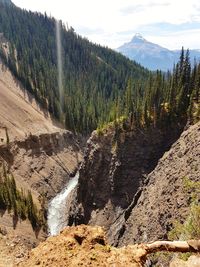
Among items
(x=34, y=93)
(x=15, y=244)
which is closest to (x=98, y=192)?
(x=15, y=244)

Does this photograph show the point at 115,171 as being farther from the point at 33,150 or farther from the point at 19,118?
the point at 19,118

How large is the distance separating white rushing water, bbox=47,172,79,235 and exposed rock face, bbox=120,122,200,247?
A: 32717 mm

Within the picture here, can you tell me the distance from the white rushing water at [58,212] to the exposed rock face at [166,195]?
107ft

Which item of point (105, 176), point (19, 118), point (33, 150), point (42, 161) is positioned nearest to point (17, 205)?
point (105, 176)

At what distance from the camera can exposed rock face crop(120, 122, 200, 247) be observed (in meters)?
49.3

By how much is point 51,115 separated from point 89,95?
32747mm

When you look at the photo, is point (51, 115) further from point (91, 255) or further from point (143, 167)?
point (91, 255)

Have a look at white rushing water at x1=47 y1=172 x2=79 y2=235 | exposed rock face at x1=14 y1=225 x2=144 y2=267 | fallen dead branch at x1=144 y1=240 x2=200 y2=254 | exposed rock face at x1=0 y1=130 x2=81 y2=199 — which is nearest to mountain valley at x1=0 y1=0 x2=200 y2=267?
exposed rock face at x1=14 y1=225 x2=144 y2=267

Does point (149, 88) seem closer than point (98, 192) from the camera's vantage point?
No

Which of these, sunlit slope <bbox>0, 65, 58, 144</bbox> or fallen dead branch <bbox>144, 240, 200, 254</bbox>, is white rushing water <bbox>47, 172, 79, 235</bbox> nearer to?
sunlit slope <bbox>0, 65, 58, 144</bbox>

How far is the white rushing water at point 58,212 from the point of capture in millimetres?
89700

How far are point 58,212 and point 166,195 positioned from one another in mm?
50694

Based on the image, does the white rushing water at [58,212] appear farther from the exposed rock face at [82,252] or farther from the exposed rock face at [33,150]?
the exposed rock face at [82,252]

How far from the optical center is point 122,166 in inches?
3140
